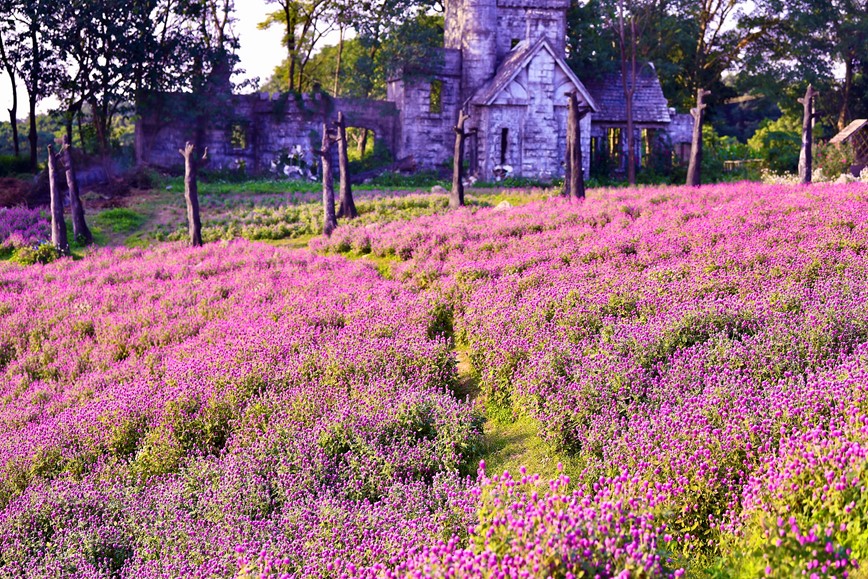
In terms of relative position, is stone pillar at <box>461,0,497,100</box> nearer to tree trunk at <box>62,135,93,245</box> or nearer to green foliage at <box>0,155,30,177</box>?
green foliage at <box>0,155,30,177</box>

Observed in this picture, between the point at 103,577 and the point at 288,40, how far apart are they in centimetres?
4536

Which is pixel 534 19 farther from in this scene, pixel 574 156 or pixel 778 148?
pixel 574 156

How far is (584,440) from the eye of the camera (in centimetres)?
605

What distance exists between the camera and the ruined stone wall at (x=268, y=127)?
136ft

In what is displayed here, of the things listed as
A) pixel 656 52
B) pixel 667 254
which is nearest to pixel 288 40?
pixel 656 52

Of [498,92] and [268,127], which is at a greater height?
[498,92]

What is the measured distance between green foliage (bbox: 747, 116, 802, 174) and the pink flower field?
105 ft

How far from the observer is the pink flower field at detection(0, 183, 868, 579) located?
4.00m

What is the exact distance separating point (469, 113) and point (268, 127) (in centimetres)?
1122

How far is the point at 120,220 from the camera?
2803 cm

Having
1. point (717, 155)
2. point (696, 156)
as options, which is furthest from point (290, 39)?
point (696, 156)

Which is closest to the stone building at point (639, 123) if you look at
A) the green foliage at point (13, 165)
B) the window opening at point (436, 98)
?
the window opening at point (436, 98)

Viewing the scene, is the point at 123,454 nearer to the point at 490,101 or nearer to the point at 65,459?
the point at 65,459

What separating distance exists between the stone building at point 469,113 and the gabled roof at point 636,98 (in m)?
0.06
